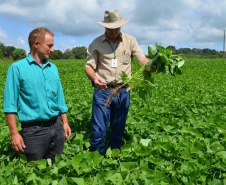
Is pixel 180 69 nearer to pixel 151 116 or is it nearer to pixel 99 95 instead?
pixel 99 95

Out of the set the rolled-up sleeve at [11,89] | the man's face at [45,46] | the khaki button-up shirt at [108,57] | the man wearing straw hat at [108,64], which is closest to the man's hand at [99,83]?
the man wearing straw hat at [108,64]

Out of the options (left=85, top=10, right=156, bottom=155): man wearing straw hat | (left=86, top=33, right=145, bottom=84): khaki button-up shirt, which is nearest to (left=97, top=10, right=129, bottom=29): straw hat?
(left=85, top=10, right=156, bottom=155): man wearing straw hat

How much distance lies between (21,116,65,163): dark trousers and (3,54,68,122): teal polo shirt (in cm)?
9

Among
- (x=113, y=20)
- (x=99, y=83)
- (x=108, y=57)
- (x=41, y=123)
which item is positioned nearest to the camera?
(x=41, y=123)

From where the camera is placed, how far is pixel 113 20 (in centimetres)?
299

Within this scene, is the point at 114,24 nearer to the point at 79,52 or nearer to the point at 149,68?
the point at 149,68

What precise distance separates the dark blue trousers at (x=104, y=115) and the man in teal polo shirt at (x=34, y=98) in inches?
27.5

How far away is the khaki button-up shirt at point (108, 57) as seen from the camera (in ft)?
10.3

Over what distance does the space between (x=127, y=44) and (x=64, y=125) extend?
4.25ft

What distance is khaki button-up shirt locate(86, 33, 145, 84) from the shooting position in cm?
313

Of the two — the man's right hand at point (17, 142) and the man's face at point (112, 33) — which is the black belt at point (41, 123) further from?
the man's face at point (112, 33)

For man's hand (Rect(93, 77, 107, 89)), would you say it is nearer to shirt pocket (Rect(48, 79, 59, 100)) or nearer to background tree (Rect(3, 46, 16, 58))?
shirt pocket (Rect(48, 79, 59, 100))

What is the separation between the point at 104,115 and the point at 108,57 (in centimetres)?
74

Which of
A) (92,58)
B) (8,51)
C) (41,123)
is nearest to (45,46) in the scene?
(41,123)
